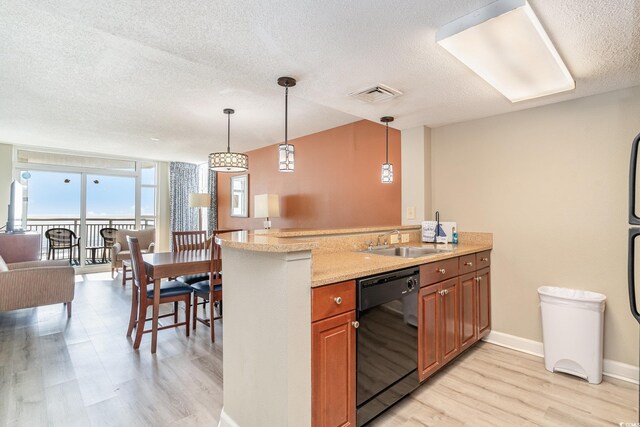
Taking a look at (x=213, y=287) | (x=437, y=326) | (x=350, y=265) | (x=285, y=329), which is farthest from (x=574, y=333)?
(x=213, y=287)

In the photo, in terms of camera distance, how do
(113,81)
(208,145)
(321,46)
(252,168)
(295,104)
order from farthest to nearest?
(252,168)
(208,145)
(295,104)
(113,81)
(321,46)

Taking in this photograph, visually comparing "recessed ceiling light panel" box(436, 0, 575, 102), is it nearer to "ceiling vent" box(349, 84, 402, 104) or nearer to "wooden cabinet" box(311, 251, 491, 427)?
"ceiling vent" box(349, 84, 402, 104)

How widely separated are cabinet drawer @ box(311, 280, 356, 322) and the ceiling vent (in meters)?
1.51

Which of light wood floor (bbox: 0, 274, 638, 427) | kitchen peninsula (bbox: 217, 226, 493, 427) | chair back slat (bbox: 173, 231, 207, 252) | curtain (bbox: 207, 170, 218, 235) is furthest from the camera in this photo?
curtain (bbox: 207, 170, 218, 235)

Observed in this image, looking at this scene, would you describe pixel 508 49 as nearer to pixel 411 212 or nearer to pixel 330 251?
pixel 330 251

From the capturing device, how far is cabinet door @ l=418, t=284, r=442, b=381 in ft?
6.53

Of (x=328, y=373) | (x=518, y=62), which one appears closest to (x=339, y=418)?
(x=328, y=373)

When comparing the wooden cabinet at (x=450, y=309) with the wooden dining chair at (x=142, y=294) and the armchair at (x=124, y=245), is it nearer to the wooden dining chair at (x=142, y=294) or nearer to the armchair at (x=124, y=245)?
the wooden dining chair at (x=142, y=294)

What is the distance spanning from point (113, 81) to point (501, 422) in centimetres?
395

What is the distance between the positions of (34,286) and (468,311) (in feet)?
14.1

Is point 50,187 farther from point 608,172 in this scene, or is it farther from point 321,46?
point 608,172

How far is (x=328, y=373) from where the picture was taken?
1.45 m

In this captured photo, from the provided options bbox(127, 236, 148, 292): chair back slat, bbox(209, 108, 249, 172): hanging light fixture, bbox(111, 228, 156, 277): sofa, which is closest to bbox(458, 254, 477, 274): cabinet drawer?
bbox(209, 108, 249, 172): hanging light fixture

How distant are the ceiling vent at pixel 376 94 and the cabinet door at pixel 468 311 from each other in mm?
1562
